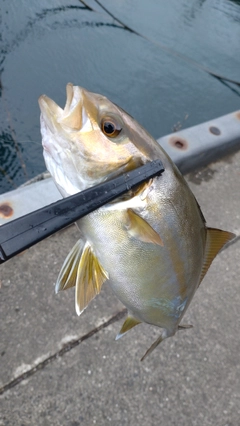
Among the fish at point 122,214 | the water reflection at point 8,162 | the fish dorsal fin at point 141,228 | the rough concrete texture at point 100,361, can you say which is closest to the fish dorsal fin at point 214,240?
the fish at point 122,214

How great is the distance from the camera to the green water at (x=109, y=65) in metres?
5.82

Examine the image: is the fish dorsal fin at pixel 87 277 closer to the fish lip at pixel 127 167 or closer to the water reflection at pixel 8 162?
the fish lip at pixel 127 167

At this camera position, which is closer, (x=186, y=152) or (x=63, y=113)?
(x=63, y=113)

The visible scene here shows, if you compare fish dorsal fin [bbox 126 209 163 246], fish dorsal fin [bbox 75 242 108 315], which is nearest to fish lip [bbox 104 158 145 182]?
fish dorsal fin [bbox 126 209 163 246]

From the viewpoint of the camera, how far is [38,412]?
1.94m

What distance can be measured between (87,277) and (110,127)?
528mm

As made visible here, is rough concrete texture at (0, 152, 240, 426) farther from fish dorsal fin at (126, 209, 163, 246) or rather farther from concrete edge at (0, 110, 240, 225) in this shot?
fish dorsal fin at (126, 209, 163, 246)

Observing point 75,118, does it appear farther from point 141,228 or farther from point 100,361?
point 100,361

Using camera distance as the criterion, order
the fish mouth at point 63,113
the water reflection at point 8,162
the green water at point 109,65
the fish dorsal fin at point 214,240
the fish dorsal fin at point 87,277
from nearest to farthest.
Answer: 1. the fish mouth at point 63,113
2. the fish dorsal fin at point 87,277
3. the fish dorsal fin at point 214,240
4. the water reflection at point 8,162
5. the green water at point 109,65

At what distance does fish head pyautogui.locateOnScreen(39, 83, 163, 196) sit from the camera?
1189 mm

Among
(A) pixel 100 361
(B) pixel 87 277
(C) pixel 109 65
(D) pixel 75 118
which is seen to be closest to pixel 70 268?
(B) pixel 87 277

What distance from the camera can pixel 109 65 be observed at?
6988 millimetres

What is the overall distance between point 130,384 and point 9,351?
2.19 feet

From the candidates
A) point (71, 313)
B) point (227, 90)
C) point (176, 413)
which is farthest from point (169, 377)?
point (227, 90)
